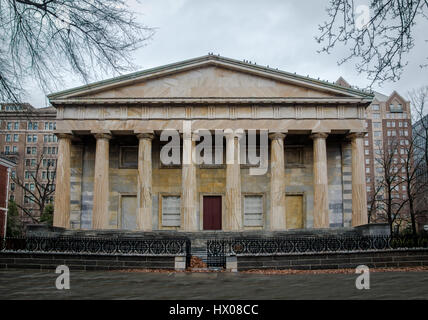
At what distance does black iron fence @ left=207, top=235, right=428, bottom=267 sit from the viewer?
59.2ft

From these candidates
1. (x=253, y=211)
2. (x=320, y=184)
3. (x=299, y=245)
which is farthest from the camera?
(x=253, y=211)

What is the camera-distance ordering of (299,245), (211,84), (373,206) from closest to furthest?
1. (299,245)
2. (211,84)
3. (373,206)

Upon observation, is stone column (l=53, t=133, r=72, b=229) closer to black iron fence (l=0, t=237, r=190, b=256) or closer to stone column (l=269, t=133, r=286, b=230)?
black iron fence (l=0, t=237, r=190, b=256)

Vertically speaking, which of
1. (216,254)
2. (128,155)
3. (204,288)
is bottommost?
(204,288)

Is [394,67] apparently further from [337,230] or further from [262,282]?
[337,230]

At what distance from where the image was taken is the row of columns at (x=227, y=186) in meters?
32.0

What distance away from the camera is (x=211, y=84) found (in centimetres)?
3412

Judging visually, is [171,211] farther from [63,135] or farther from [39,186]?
[39,186]

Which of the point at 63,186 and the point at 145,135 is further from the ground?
the point at 145,135

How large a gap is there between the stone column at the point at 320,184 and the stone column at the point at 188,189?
8.81 m

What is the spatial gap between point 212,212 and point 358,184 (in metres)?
11.6

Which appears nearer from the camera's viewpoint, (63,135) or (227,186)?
(227,186)

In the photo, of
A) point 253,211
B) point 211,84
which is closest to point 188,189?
point 253,211
